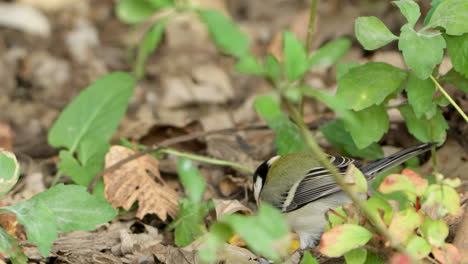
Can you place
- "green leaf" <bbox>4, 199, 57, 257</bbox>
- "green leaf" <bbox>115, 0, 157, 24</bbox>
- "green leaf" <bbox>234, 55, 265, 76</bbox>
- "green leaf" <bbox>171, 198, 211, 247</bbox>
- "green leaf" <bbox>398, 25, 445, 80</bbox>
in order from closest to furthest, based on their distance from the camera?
"green leaf" <bbox>234, 55, 265, 76</bbox>
"green leaf" <bbox>115, 0, 157, 24</bbox>
"green leaf" <bbox>4, 199, 57, 257</bbox>
"green leaf" <bbox>398, 25, 445, 80</bbox>
"green leaf" <bbox>171, 198, 211, 247</bbox>

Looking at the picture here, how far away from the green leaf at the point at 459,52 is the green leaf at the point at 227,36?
142cm

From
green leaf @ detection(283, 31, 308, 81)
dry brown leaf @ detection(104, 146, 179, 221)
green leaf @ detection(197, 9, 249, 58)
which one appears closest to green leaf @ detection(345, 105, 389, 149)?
dry brown leaf @ detection(104, 146, 179, 221)

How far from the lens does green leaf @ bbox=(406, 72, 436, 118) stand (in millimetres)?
2744

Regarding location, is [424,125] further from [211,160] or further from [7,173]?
[7,173]

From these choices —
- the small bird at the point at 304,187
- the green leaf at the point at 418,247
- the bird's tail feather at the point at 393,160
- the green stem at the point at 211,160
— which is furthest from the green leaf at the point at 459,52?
the green stem at the point at 211,160

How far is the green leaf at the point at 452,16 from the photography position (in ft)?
8.23

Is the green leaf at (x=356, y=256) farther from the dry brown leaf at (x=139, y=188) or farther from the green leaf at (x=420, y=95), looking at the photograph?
the dry brown leaf at (x=139, y=188)

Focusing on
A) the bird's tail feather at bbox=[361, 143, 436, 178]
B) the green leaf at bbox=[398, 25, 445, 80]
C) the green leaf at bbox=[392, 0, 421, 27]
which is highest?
the green leaf at bbox=[392, 0, 421, 27]

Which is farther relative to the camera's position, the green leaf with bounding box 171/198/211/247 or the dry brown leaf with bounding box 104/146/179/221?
the dry brown leaf with bounding box 104/146/179/221

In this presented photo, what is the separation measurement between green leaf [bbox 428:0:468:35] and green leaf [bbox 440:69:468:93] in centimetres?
33

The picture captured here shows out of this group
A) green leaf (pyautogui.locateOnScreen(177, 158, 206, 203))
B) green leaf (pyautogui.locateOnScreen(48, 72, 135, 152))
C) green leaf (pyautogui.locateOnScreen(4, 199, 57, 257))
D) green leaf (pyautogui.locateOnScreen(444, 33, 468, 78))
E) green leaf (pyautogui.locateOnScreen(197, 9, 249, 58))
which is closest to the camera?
green leaf (pyautogui.locateOnScreen(197, 9, 249, 58))

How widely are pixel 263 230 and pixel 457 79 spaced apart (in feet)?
4.74

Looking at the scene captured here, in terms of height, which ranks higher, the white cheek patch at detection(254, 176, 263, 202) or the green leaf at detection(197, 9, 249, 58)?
the green leaf at detection(197, 9, 249, 58)

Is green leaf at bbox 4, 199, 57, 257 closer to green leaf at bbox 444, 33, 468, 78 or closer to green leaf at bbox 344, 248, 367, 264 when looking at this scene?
green leaf at bbox 344, 248, 367, 264
